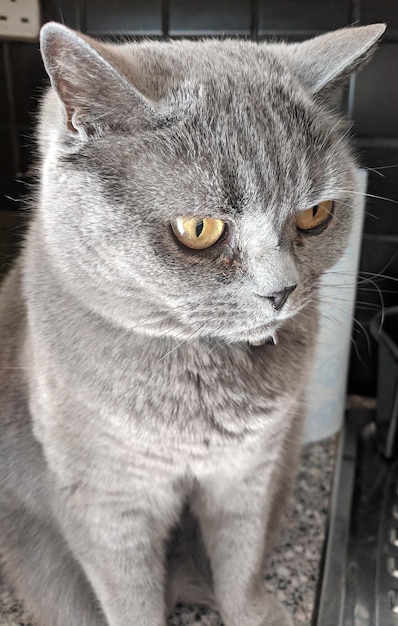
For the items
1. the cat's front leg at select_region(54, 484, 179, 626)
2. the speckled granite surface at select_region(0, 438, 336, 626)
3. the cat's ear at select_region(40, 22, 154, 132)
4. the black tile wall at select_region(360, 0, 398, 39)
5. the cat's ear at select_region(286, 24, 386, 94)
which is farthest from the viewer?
the black tile wall at select_region(360, 0, 398, 39)

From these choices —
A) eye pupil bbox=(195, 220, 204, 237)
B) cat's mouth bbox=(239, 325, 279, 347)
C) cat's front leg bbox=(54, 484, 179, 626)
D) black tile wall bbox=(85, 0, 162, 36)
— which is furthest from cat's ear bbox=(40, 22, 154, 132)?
black tile wall bbox=(85, 0, 162, 36)

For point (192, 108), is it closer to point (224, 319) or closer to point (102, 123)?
point (102, 123)

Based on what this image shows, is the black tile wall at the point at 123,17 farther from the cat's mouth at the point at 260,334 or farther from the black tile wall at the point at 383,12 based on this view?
the cat's mouth at the point at 260,334

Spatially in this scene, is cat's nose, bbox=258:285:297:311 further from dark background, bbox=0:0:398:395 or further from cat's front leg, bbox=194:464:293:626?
dark background, bbox=0:0:398:395

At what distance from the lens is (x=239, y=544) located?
0.83 m

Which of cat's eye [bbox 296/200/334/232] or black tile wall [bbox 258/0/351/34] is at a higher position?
black tile wall [bbox 258/0/351/34]

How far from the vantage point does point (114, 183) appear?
0.57 metres

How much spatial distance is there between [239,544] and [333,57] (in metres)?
Result: 0.61

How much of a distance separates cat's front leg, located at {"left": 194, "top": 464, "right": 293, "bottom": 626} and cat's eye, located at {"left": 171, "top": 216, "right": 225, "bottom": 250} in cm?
34

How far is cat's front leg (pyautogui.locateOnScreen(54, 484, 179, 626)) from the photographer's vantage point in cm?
73

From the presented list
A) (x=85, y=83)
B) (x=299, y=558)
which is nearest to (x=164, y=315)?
(x=85, y=83)

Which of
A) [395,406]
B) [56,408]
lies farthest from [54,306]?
[395,406]

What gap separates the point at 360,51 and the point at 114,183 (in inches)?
11.0

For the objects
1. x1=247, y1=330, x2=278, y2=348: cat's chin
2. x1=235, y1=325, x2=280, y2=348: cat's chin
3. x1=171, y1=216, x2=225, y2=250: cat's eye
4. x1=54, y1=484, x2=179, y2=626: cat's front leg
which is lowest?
x1=54, y1=484, x2=179, y2=626: cat's front leg
